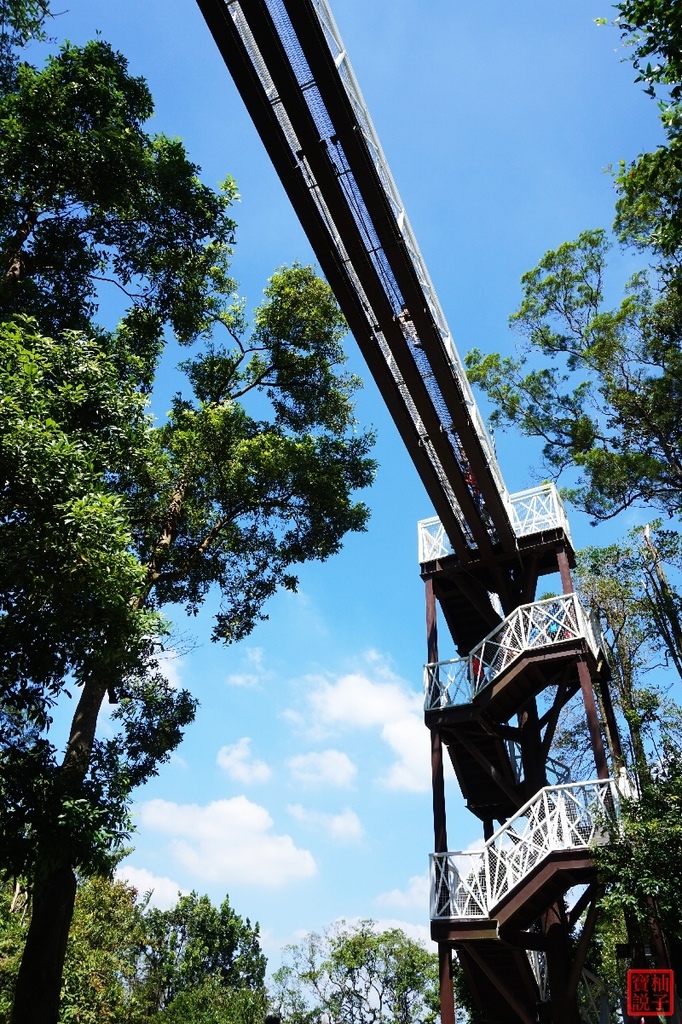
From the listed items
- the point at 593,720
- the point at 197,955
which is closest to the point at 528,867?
the point at 593,720

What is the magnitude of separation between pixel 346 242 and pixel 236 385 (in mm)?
4741

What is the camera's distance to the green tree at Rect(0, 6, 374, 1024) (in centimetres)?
596

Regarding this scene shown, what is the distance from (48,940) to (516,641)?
7.13 metres

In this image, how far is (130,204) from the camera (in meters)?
8.43

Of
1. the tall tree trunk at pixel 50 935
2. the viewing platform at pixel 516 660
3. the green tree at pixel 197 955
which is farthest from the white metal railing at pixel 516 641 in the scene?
the green tree at pixel 197 955

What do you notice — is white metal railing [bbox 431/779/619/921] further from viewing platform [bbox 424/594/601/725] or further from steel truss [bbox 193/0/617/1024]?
viewing platform [bbox 424/594/601/725]

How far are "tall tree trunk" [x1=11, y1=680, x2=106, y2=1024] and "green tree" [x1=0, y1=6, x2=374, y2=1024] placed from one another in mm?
20

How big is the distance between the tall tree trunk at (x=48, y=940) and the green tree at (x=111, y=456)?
20 mm

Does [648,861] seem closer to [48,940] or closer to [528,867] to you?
[528,867]

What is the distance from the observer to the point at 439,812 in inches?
416

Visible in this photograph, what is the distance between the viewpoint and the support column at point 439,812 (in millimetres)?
9344

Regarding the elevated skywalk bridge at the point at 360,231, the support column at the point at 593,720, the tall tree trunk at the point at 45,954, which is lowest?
the tall tree trunk at the point at 45,954

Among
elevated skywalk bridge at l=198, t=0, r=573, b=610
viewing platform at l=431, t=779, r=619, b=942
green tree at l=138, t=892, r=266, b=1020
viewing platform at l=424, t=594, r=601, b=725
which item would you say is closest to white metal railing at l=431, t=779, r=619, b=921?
viewing platform at l=431, t=779, r=619, b=942

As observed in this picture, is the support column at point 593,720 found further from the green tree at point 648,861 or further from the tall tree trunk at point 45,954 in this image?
the tall tree trunk at point 45,954
